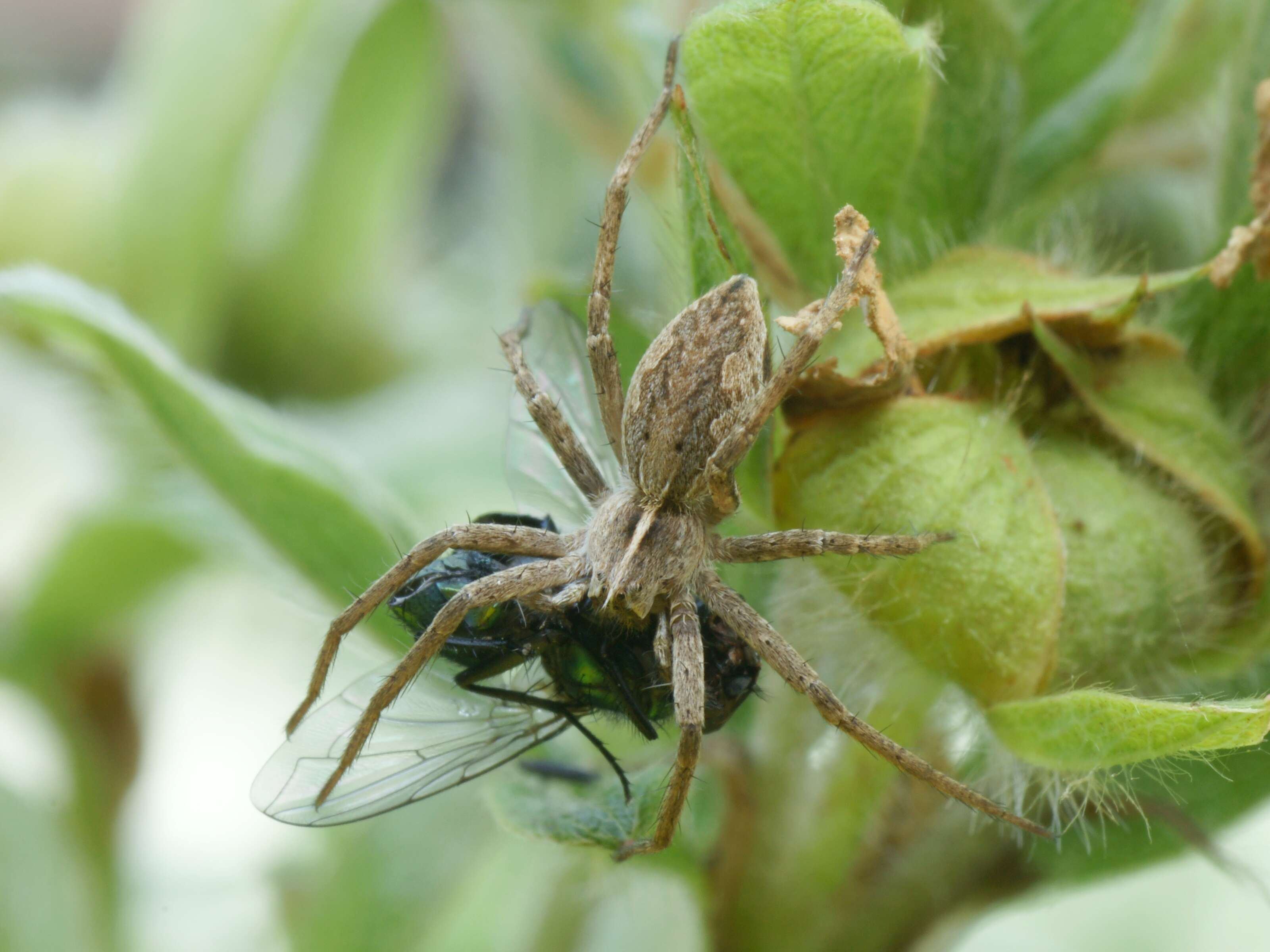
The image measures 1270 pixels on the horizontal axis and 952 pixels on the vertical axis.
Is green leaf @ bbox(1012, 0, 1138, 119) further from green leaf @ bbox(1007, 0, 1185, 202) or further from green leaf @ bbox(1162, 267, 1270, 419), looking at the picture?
green leaf @ bbox(1162, 267, 1270, 419)

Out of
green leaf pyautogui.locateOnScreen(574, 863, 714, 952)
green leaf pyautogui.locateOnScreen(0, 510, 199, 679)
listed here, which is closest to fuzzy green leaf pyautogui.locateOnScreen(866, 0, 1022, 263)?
green leaf pyautogui.locateOnScreen(574, 863, 714, 952)

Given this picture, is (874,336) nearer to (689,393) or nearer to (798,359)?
(798,359)

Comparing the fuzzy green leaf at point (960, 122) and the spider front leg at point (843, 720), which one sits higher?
the fuzzy green leaf at point (960, 122)

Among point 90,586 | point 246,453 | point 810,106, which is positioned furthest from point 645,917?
point 810,106

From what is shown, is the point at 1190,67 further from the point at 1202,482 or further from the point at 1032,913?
the point at 1032,913

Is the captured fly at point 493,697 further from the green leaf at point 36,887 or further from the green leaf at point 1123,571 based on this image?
the green leaf at point 36,887

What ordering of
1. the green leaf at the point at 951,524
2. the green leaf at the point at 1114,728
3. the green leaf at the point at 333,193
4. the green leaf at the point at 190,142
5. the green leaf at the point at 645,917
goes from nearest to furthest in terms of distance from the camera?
the green leaf at the point at 1114,728
the green leaf at the point at 951,524
the green leaf at the point at 645,917
the green leaf at the point at 190,142
the green leaf at the point at 333,193

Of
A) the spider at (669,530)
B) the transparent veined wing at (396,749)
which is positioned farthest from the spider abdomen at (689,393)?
the transparent veined wing at (396,749)
